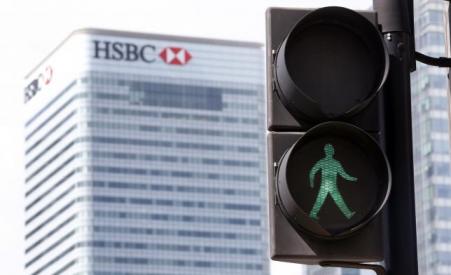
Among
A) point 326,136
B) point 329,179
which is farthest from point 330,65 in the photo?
point 329,179

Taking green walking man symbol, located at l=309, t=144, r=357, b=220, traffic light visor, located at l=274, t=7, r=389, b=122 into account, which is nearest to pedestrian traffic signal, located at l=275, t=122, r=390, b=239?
green walking man symbol, located at l=309, t=144, r=357, b=220

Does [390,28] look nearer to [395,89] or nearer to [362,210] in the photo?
[395,89]

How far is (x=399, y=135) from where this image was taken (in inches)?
277

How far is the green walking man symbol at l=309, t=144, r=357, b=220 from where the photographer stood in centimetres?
675

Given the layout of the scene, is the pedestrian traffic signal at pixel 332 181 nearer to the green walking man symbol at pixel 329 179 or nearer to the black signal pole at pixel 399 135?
the green walking man symbol at pixel 329 179

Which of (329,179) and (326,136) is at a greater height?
(326,136)

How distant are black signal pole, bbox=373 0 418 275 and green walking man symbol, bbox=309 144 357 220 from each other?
259mm

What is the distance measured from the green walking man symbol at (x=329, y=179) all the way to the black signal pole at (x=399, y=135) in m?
0.26

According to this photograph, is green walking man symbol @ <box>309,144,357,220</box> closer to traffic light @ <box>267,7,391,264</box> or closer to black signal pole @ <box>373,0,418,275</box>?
traffic light @ <box>267,7,391,264</box>

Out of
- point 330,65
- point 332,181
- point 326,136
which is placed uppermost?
point 330,65

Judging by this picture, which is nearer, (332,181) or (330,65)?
(332,181)

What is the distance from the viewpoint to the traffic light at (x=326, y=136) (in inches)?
265

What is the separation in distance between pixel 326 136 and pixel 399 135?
378 mm

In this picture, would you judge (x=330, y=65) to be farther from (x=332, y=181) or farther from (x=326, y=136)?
(x=332, y=181)
